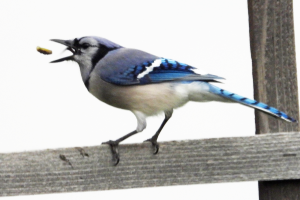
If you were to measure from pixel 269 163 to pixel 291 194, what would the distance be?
0.18 m

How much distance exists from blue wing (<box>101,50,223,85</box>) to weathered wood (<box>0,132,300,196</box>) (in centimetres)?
70

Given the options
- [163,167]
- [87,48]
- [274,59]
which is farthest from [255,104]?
[87,48]

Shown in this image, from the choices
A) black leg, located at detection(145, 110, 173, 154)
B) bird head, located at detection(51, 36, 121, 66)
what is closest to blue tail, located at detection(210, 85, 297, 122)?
black leg, located at detection(145, 110, 173, 154)

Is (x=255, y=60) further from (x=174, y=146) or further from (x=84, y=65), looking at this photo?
(x=84, y=65)

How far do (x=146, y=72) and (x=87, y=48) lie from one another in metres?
0.41

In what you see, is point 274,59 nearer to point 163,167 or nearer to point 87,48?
point 163,167

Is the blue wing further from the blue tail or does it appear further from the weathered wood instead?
the weathered wood

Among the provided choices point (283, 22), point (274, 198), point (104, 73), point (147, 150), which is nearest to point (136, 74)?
point (104, 73)

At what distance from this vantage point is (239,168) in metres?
2.39

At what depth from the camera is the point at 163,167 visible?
2428mm

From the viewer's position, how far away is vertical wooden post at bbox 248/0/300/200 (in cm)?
257

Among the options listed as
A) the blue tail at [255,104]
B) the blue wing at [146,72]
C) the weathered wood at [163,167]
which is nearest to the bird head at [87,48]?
the blue wing at [146,72]

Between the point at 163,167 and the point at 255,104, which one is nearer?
the point at 163,167

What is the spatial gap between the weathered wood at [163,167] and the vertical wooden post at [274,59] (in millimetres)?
220
